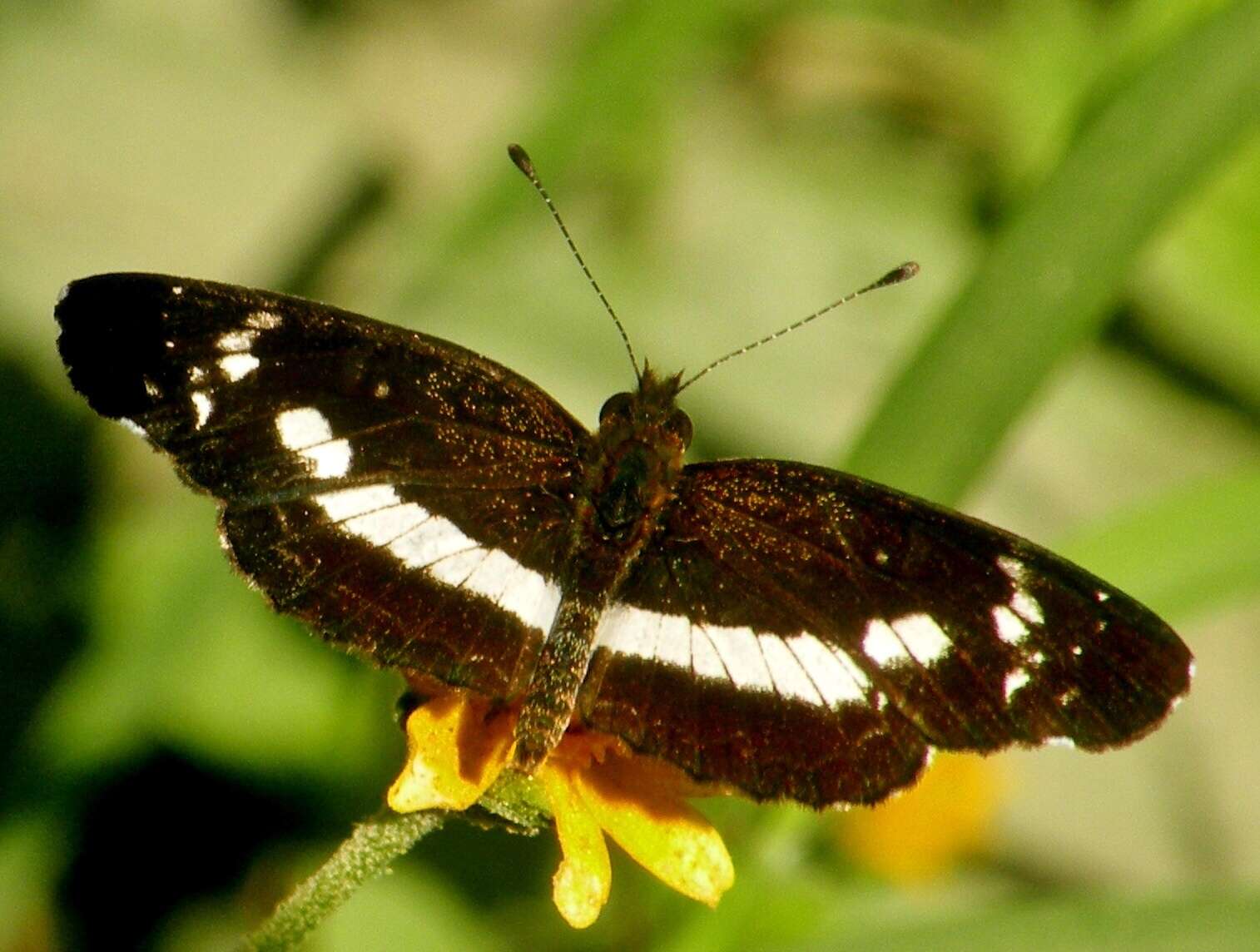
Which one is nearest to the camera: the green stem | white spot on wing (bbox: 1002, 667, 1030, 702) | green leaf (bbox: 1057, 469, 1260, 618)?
the green stem

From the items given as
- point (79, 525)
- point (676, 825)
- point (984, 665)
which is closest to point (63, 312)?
point (676, 825)

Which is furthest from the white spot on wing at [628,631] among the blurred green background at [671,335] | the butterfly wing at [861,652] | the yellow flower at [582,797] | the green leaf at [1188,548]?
the green leaf at [1188,548]

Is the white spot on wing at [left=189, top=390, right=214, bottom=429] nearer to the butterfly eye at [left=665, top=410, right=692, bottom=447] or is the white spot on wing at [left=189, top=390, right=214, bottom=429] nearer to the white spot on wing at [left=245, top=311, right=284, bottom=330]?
the white spot on wing at [left=245, top=311, right=284, bottom=330]

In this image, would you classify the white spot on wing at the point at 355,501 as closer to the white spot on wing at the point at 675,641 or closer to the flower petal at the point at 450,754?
the flower petal at the point at 450,754

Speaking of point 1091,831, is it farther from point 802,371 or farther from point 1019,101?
point 1019,101

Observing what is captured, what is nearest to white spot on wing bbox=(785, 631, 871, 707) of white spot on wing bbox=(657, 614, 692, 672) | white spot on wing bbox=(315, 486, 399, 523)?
white spot on wing bbox=(657, 614, 692, 672)

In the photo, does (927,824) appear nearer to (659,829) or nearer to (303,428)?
(659,829)

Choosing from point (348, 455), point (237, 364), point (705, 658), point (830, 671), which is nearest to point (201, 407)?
point (237, 364)
